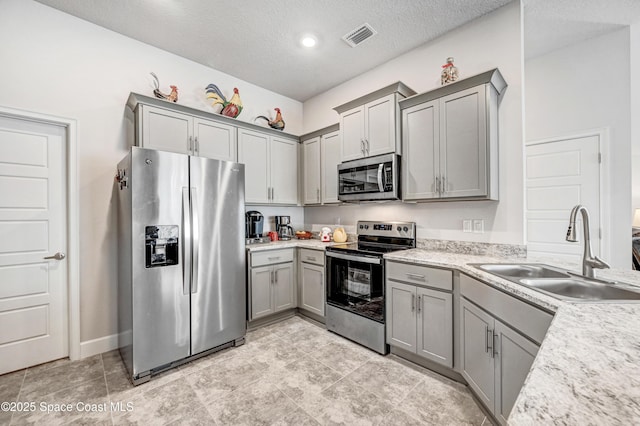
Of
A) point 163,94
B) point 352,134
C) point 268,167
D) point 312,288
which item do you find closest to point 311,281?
point 312,288

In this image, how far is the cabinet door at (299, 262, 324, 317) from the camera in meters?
3.12

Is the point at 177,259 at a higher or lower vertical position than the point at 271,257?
higher

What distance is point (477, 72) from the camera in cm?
258

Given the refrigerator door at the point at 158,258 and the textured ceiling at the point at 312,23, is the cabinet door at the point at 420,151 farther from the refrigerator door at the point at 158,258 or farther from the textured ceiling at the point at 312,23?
the refrigerator door at the point at 158,258

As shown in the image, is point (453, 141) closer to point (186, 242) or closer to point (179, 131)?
point (186, 242)

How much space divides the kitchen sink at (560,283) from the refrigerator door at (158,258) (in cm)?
242

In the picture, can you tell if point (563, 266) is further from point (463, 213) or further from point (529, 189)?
point (529, 189)

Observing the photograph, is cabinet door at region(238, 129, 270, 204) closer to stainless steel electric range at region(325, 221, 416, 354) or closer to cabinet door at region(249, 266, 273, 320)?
cabinet door at region(249, 266, 273, 320)

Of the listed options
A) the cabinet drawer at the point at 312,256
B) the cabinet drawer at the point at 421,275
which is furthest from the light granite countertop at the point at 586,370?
the cabinet drawer at the point at 312,256

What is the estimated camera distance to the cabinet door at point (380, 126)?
2.76m

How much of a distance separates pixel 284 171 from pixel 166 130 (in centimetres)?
154

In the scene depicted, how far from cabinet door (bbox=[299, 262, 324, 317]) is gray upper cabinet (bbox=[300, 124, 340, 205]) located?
930 mm

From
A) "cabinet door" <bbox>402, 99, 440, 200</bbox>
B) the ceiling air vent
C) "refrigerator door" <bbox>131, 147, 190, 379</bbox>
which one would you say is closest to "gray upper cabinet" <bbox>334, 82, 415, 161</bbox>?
"cabinet door" <bbox>402, 99, 440, 200</bbox>

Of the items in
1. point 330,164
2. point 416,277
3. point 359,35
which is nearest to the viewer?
point 416,277
